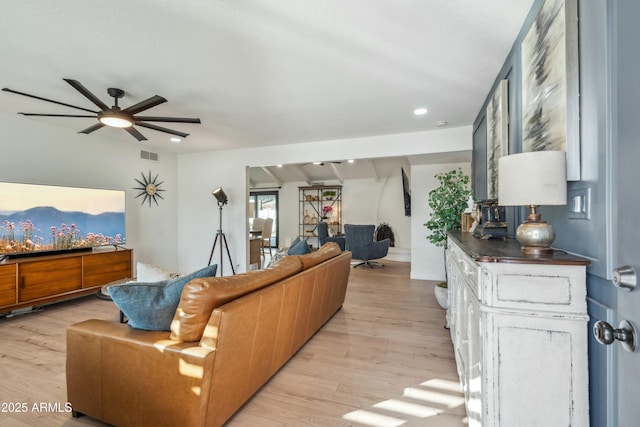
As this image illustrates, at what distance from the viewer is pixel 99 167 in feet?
14.5

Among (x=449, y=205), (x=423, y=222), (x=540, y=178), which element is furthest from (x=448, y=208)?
(x=540, y=178)

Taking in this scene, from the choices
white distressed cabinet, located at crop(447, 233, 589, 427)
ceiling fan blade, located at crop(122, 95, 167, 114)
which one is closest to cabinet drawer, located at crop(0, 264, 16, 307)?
ceiling fan blade, located at crop(122, 95, 167, 114)

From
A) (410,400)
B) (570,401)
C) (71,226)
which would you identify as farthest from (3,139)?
(570,401)

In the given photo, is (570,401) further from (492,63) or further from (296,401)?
(492,63)

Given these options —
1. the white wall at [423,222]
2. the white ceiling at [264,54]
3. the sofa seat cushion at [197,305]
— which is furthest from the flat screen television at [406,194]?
the sofa seat cushion at [197,305]

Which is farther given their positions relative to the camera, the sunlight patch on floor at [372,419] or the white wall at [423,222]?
the white wall at [423,222]

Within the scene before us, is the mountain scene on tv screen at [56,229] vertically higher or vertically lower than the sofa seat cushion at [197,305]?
higher

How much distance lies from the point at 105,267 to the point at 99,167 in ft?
5.18

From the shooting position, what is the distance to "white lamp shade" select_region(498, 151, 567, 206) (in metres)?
1.17

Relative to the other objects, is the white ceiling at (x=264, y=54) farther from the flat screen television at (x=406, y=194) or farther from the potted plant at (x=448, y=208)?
the flat screen television at (x=406, y=194)

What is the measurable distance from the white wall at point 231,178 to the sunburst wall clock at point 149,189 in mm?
482

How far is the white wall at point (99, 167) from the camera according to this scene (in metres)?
3.54

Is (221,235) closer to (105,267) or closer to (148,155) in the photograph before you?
(105,267)

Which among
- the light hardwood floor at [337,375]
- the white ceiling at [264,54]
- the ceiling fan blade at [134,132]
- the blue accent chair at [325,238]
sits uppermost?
the white ceiling at [264,54]
